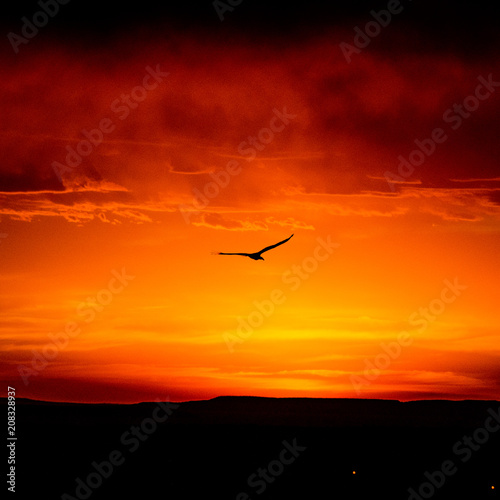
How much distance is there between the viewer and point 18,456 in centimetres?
14000

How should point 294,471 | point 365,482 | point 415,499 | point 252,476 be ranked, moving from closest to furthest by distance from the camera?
point 415,499 < point 365,482 < point 252,476 < point 294,471

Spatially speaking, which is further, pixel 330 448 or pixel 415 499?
pixel 330 448

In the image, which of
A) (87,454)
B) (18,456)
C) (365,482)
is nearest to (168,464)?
(87,454)

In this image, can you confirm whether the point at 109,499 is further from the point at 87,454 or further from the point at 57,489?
the point at 87,454

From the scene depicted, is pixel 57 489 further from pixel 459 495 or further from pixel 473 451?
pixel 473 451

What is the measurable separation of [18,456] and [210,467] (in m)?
39.6

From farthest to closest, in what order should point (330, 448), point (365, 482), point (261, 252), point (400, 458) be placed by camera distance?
point (330, 448) < point (400, 458) < point (365, 482) < point (261, 252)

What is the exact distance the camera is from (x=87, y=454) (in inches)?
5433

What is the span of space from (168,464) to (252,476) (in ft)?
88.7

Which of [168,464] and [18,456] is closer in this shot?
[168,464]

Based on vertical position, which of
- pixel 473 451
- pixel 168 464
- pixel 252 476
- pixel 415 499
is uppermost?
pixel 473 451

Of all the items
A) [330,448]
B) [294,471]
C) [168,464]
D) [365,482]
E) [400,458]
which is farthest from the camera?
[330,448]

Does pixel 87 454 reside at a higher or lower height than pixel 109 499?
higher

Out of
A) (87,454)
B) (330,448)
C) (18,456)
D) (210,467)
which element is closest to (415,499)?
(210,467)
